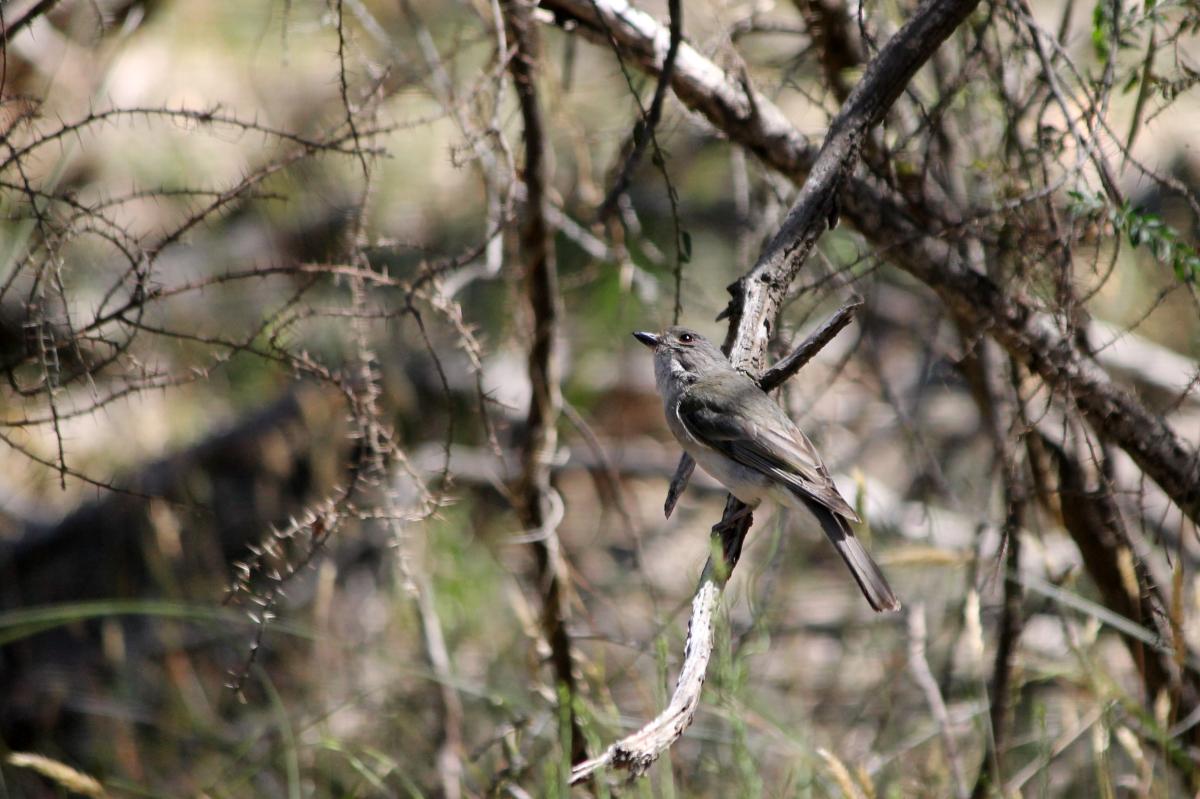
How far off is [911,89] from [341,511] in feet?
6.12

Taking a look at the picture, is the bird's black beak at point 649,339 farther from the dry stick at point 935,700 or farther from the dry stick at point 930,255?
the dry stick at point 935,700

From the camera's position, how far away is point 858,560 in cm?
279

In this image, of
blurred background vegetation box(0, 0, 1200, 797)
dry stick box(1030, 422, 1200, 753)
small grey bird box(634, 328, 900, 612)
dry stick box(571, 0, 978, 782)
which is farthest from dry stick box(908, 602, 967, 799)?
dry stick box(571, 0, 978, 782)

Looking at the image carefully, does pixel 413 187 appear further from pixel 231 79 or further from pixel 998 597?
pixel 998 597

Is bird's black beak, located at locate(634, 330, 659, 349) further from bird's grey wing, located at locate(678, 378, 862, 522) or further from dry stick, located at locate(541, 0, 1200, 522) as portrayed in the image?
dry stick, located at locate(541, 0, 1200, 522)

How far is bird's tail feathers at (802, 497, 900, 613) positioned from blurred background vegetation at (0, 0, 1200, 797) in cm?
35

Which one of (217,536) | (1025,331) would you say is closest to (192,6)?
(217,536)

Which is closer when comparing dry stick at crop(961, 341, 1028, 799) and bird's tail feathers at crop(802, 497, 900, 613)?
bird's tail feathers at crop(802, 497, 900, 613)

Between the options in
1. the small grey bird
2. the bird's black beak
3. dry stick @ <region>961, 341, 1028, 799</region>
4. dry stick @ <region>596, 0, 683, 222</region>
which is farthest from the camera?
the bird's black beak

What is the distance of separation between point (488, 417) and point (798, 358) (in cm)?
97

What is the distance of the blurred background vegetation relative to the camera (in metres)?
2.68

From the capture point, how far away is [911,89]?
115 inches

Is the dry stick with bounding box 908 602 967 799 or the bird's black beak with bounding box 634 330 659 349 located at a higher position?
the bird's black beak with bounding box 634 330 659 349

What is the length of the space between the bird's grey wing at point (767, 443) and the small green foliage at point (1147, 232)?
36.4 inches
